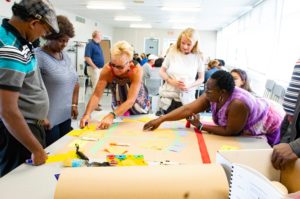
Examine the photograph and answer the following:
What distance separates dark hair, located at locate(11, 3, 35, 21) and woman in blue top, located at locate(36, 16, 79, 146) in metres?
0.45

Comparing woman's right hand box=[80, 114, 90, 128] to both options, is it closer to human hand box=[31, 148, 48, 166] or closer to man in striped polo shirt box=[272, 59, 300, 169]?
human hand box=[31, 148, 48, 166]

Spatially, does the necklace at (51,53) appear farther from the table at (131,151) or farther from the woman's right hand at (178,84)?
the woman's right hand at (178,84)

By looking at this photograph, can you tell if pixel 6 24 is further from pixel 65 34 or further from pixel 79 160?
pixel 79 160

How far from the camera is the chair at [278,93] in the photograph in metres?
3.52

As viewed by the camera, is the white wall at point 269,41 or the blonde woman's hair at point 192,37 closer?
the blonde woman's hair at point 192,37

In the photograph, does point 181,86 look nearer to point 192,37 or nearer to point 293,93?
point 192,37

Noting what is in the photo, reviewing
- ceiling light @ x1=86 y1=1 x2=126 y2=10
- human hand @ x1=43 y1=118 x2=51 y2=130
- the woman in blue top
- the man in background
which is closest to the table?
human hand @ x1=43 y1=118 x2=51 y2=130

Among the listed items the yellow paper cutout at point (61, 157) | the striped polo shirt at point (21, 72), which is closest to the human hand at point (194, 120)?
the yellow paper cutout at point (61, 157)

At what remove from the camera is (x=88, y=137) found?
1673 mm

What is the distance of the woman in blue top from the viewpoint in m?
1.72

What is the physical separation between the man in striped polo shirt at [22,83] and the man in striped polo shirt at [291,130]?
Result: 100 centimetres

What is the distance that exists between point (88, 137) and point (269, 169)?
1.05 m

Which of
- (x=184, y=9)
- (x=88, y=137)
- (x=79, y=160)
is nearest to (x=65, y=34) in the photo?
(x=88, y=137)

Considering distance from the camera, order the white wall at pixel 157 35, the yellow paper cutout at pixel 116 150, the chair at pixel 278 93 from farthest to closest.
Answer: the white wall at pixel 157 35 < the chair at pixel 278 93 < the yellow paper cutout at pixel 116 150
